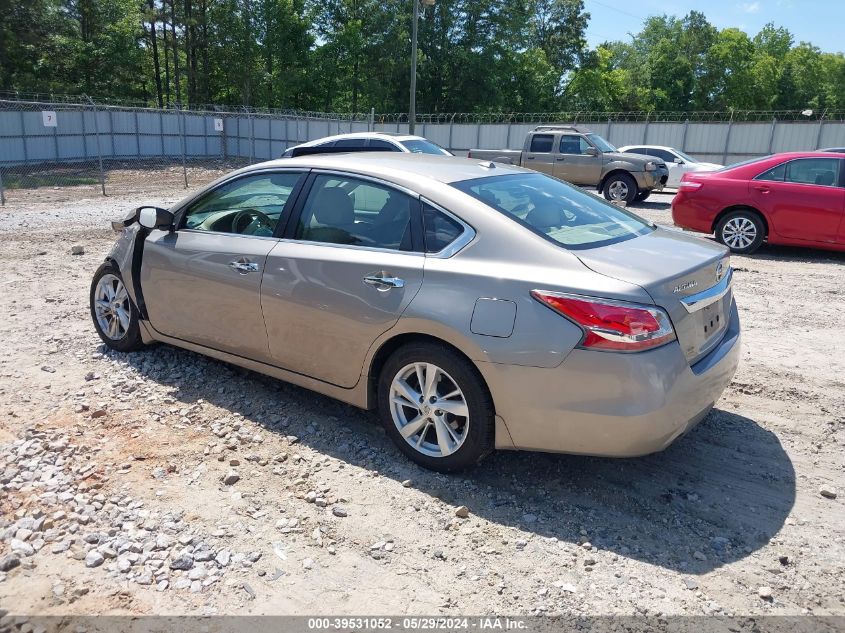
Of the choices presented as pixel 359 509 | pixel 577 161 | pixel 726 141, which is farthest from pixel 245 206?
pixel 726 141

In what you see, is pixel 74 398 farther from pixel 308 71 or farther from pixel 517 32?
pixel 517 32

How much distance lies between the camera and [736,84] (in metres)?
A: 68.2

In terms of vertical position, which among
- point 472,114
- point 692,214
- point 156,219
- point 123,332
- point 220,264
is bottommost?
point 123,332

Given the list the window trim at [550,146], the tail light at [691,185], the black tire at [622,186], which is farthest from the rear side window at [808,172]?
the window trim at [550,146]

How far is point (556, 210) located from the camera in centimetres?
409

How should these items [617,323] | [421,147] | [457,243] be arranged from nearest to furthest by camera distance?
[617,323]
[457,243]
[421,147]

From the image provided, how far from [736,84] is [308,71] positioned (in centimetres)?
4331

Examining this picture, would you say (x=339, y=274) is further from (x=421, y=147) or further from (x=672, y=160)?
(x=672, y=160)

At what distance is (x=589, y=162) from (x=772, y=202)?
8334 mm

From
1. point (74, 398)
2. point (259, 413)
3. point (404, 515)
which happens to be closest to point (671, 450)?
point (404, 515)

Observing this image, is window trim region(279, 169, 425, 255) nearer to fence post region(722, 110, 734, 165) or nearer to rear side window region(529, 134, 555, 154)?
rear side window region(529, 134, 555, 154)

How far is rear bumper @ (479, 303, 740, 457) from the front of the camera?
3199 millimetres

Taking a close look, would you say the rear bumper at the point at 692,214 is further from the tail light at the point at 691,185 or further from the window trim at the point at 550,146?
the window trim at the point at 550,146

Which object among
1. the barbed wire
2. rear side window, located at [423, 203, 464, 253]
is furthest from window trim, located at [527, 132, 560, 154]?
rear side window, located at [423, 203, 464, 253]
